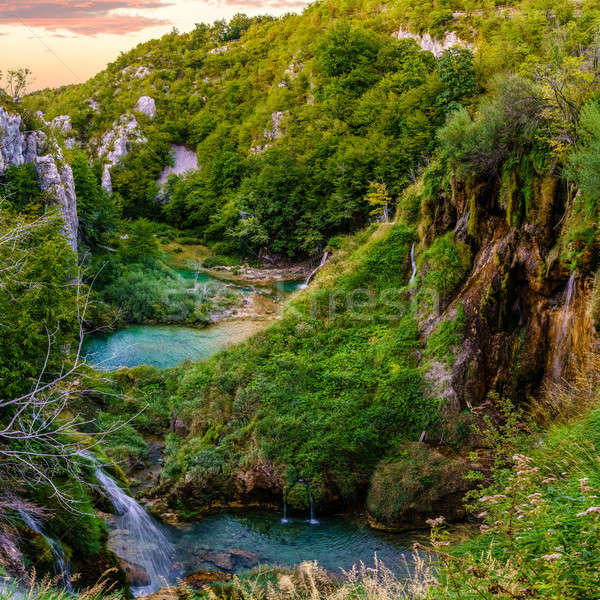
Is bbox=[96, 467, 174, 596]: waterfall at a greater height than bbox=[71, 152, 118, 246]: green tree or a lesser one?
lesser

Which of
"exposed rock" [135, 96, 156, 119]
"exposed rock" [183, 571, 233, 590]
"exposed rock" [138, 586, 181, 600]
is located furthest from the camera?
"exposed rock" [135, 96, 156, 119]

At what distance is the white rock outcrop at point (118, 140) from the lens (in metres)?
54.2

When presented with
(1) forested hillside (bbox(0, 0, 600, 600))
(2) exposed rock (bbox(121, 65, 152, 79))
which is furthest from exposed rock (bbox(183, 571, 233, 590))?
(2) exposed rock (bbox(121, 65, 152, 79))

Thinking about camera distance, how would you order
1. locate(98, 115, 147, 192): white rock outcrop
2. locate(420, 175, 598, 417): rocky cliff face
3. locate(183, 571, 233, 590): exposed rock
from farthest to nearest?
locate(98, 115, 147, 192): white rock outcrop → locate(420, 175, 598, 417): rocky cliff face → locate(183, 571, 233, 590): exposed rock

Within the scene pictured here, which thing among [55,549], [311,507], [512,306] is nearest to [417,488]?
[311,507]

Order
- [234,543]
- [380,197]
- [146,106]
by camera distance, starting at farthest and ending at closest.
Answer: [146,106] → [380,197] → [234,543]

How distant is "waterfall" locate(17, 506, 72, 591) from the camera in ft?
24.8

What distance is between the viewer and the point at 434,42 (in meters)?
42.6

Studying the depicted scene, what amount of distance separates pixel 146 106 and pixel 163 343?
41.9 m

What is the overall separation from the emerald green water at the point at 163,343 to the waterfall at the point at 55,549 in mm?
13803

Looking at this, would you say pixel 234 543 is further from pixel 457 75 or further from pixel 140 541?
pixel 457 75

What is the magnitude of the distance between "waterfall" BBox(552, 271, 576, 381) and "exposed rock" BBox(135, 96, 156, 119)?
55234 millimetres

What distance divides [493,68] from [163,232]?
28460mm

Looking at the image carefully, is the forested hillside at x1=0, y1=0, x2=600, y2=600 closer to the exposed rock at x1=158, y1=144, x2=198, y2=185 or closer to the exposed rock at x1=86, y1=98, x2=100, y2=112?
the exposed rock at x1=158, y1=144, x2=198, y2=185
